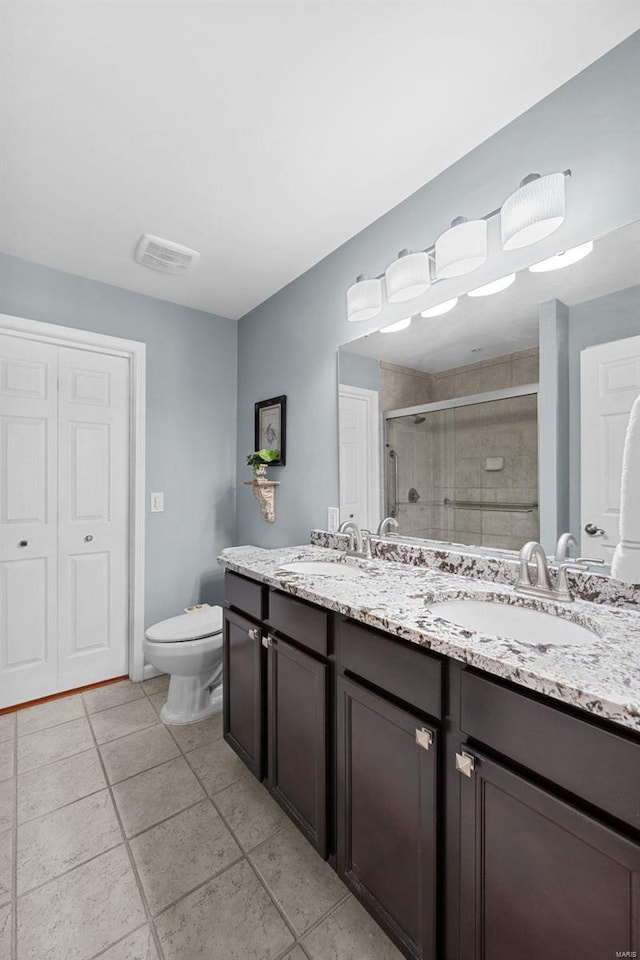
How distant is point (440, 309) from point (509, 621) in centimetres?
115

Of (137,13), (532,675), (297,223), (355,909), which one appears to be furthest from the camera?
(297,223)

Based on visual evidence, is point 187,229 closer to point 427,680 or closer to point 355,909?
point 427,680

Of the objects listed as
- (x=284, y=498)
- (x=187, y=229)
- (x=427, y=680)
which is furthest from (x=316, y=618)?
(x=187, y=229)

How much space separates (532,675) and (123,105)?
1.93m

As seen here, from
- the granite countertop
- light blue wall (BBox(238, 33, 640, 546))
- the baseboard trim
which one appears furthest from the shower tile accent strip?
the baseboard trim

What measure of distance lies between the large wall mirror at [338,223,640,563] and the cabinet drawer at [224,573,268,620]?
612mm

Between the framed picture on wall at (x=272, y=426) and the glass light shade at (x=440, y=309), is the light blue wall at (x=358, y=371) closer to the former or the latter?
the glass light shade at (x=440, y=309)

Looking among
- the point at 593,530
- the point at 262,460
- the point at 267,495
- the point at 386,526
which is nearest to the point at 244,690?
the point at 386,526

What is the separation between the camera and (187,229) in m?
1.99

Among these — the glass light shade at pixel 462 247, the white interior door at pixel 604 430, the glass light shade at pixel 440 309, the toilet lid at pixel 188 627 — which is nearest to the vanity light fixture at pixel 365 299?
the glass light shade at pixel 440 309

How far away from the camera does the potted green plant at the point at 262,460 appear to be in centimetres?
251

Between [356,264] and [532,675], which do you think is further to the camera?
[356,264]

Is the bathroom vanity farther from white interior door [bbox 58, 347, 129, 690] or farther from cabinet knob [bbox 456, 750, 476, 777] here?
white interior door [bbox 58, 347, 129, 690]

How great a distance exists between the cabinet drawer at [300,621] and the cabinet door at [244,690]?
6.2 inches
